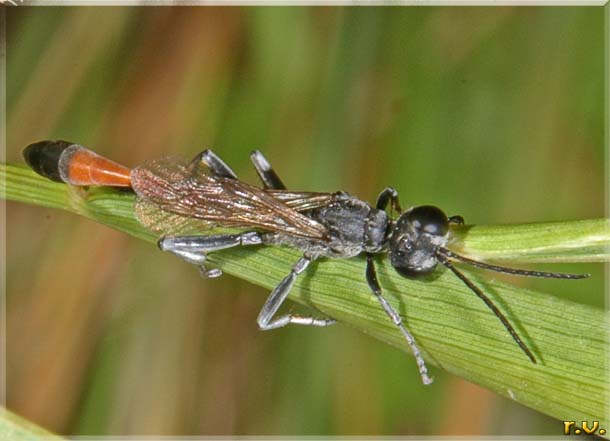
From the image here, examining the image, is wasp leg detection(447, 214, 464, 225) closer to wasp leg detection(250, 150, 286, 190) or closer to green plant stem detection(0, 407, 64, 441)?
wasp leg detection(250, 150, 286, 190)

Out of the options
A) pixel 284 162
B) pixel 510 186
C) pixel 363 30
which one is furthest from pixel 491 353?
pixel 363 30

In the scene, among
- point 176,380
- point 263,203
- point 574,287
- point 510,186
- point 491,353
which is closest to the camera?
point 491,353

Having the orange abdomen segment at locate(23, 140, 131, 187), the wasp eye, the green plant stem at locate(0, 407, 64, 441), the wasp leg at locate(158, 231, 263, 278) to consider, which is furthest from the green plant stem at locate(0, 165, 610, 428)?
the green plant stem at locate(0, 407, 64, 441)

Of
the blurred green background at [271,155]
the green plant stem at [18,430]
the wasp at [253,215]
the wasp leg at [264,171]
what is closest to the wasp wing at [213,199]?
the wasp at [253,215]

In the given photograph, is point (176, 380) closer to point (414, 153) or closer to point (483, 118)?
point (414, 153)

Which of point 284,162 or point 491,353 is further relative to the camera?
point 284,162

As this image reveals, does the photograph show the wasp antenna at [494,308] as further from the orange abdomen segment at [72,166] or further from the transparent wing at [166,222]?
the orange abdomen segment at [72,166]

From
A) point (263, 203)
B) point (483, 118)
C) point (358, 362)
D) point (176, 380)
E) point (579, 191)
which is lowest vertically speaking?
point (176, 380)

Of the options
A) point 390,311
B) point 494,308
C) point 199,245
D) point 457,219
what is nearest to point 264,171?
point 199,245
